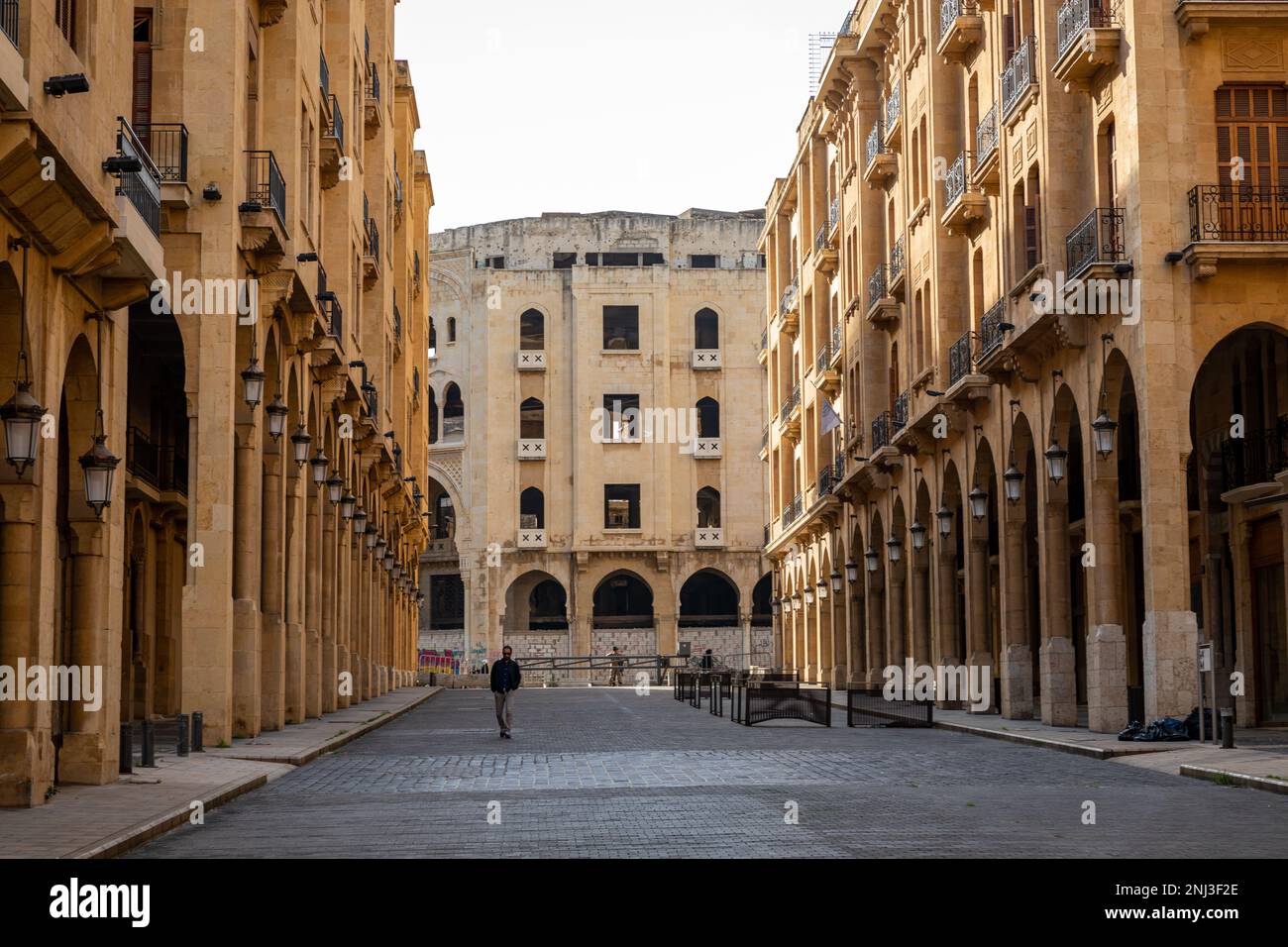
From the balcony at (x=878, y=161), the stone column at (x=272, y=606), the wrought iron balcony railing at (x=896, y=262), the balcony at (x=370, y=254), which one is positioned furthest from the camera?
the balcony at (x=878, y=161)

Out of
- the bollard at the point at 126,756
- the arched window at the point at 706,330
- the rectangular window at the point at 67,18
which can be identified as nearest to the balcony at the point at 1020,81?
the rectangular window at the point at 67,18

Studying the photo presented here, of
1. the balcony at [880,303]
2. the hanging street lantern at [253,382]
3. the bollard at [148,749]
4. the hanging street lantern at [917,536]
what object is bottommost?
the bollard at [148,749]

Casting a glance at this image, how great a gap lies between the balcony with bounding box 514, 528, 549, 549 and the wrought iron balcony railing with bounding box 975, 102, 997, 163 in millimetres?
49221

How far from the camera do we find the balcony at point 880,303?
46469mm

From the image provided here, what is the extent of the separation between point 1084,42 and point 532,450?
5945 centimetres

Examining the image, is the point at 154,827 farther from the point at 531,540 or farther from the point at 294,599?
the point at 531,540

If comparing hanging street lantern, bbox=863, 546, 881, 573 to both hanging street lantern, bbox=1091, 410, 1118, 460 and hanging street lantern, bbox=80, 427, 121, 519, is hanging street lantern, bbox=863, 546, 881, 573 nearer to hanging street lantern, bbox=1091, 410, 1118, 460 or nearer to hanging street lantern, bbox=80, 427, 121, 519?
hanging street lantern, bbox=1091, 410, 1118, 460

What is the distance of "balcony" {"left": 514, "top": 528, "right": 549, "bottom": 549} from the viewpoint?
84.2m

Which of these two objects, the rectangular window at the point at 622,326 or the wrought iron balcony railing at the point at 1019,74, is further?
the rectangular window at the point at 622,326

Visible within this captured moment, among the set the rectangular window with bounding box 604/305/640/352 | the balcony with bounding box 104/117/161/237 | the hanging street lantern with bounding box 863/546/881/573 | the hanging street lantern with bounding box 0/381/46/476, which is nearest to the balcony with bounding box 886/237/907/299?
the hanging street lantern with bounding box 863/546/881/573

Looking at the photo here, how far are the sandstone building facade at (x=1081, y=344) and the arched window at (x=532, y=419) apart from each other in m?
37.1

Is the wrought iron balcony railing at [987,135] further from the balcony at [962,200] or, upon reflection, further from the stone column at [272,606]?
the stone column at [272,606]

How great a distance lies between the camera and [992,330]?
3484cm
